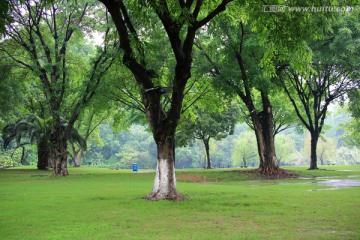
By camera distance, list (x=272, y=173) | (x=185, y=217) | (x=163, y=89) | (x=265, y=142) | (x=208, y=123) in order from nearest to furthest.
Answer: (x=185, y=217)
(x=163, y=89)
(x=272, y=173)
(x=265, y=142)
(x=208, y=123)

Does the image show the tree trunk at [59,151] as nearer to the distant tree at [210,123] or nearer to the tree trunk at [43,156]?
the tree trunk at [43,156]

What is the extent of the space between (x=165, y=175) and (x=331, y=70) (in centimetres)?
2483

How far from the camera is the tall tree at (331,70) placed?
2372cm

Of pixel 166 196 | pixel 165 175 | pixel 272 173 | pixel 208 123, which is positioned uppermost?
pixel 208 123

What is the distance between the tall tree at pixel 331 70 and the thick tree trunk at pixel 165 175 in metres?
11.3

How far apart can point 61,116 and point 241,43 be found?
1378 centimetres

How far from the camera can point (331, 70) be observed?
32.3m

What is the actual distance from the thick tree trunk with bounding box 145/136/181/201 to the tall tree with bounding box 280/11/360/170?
11.3 metres

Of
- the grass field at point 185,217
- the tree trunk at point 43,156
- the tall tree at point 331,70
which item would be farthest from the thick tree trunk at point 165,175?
the tree trunk at point 43,156

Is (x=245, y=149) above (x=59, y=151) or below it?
above

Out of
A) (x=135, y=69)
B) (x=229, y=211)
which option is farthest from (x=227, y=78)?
(x=229, y=211)

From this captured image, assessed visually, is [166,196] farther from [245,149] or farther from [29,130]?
[245,149]

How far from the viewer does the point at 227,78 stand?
25359 mm

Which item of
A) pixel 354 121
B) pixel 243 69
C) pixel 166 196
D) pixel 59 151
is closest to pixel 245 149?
pixel 354 121
